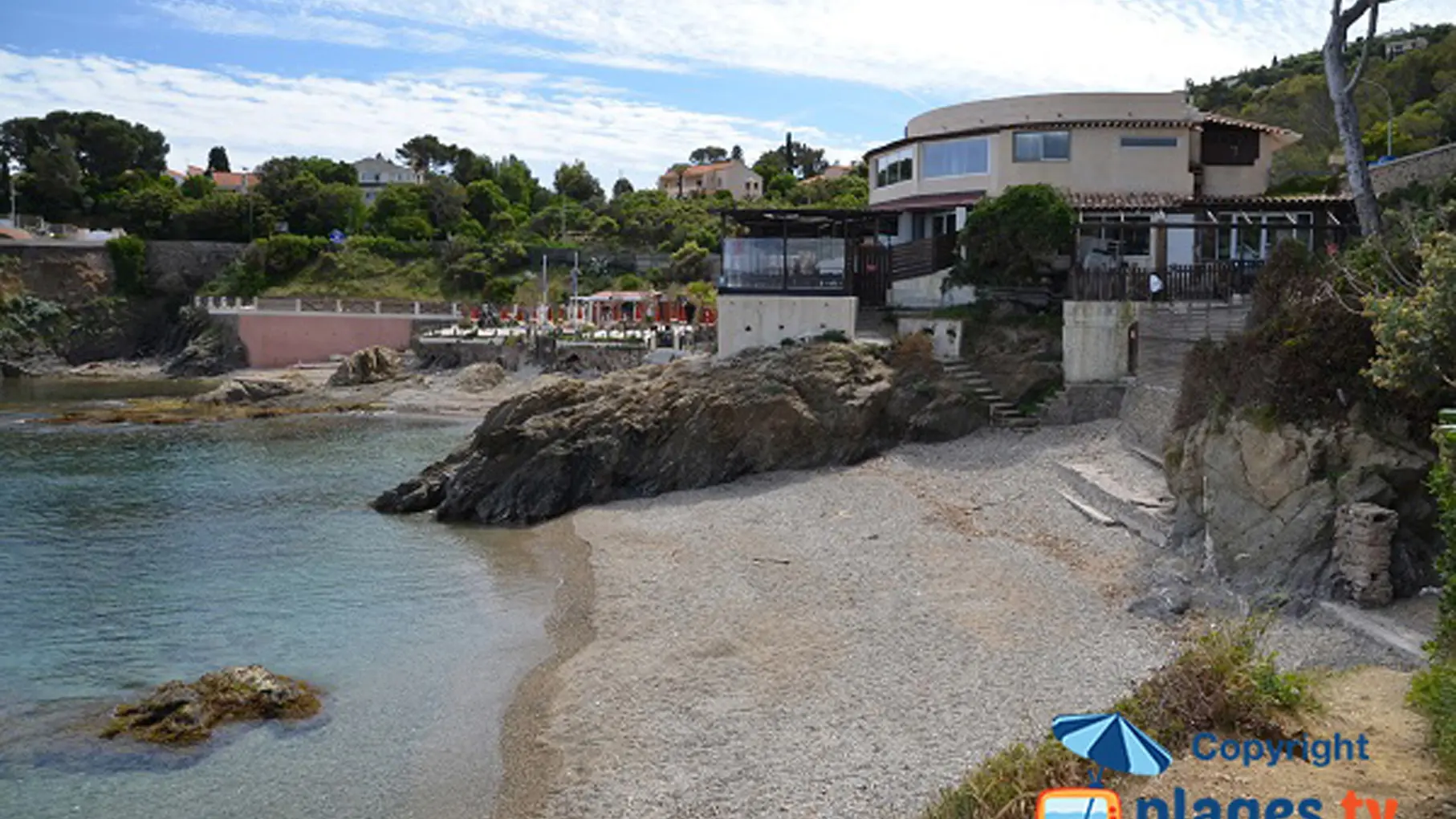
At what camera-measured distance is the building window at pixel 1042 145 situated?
35.1 metres

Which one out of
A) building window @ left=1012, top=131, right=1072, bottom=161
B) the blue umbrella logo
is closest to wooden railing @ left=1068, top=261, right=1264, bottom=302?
building window @ left=1012, top=131, right=1072, bottom=161

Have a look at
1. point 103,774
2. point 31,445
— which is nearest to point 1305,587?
point 103,774

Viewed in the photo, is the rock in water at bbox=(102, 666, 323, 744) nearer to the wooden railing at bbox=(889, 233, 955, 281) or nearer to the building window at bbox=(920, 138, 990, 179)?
the wooden railing at bbox=(889, 233, 955, 281)

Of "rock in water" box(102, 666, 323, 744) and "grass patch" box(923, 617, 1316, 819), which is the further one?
"rock in water" box(102, 666, 323, 744)

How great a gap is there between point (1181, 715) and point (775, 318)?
23856 millimetres

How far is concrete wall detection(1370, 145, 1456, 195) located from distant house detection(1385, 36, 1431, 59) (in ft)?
200

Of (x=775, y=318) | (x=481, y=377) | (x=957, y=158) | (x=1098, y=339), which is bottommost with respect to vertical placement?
(x=481, y=377)

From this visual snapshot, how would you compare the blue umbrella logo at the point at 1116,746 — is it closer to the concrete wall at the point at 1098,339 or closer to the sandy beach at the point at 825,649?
the sandy beach at the point at 825,649

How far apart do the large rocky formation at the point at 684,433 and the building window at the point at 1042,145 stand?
8529 millimetres

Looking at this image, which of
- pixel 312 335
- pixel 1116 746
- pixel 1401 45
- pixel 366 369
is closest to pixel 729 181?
pixel 312 335

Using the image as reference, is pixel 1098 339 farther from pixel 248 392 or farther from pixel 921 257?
pixel 248 392

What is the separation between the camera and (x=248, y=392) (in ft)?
177

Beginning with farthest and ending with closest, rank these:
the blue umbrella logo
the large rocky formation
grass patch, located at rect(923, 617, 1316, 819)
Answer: the large rocky formation < grass patch, located at rect(923, 617, 1316, 819) < the blue umbrella logo

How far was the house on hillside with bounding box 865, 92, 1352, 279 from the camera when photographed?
32000 mm
